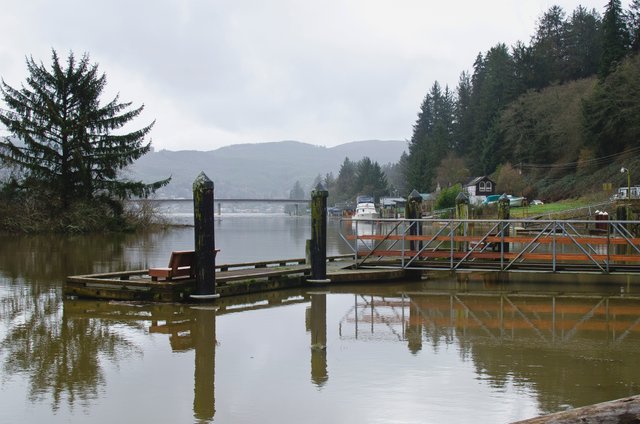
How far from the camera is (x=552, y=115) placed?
7875cm

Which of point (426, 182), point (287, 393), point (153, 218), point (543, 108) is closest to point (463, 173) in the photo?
point (426, 182)

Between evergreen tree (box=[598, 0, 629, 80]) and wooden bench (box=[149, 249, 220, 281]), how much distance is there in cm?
6243

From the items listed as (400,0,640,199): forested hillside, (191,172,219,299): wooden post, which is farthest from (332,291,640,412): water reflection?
(400,0,640,199): forested hillside

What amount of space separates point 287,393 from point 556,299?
397 inches

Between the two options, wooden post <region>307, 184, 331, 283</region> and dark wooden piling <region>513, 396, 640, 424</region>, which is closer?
dark wooden piling <region>513, 396, 640, 424</region>

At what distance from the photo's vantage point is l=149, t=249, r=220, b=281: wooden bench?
15.1m

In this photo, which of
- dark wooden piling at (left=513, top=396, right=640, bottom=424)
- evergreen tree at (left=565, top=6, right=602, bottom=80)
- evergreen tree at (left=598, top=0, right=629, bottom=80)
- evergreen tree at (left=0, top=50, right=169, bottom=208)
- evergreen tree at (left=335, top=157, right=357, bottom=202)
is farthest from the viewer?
evergreen tree at (left=335, top=157, right=357, bottom=202)

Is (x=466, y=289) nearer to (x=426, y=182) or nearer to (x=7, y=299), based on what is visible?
(x=7, y=299)

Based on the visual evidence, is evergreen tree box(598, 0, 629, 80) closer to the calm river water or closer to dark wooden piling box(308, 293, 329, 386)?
the calm river water

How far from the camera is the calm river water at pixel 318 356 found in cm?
771

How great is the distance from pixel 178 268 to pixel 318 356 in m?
6.01

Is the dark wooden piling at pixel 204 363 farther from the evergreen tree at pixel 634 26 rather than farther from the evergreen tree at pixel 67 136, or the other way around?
the evergreen tree at pixel 634 26

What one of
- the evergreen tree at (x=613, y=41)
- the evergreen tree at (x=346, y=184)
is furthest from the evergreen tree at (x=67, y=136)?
the evergreen tree at (x=346, y=184)

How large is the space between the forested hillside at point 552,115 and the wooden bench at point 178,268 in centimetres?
5457
